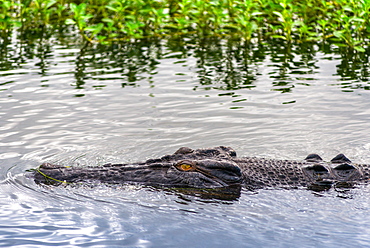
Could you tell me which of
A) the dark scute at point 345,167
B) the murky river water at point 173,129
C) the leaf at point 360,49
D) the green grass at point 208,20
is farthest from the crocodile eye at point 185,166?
the green grass at point 208,20

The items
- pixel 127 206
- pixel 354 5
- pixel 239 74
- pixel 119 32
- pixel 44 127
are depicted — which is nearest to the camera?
pixel 127 206

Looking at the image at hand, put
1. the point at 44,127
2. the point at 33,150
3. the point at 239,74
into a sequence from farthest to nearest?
the point at 239,74
the point at 44,127
the point at 33,150

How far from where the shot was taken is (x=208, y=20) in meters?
16.4

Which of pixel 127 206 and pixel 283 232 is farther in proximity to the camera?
pixel 127 206

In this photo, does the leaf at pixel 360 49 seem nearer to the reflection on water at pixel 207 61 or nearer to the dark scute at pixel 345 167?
the reflection on water at pixel 207 61

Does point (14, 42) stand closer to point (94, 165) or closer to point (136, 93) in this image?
point (136, 93)

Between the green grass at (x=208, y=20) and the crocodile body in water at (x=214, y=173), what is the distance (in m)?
7.61

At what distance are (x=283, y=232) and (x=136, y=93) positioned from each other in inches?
237

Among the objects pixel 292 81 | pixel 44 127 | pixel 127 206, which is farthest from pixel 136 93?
pixel 127 206

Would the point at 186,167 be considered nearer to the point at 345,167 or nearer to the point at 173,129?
the point at 345,167

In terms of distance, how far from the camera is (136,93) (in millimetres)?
11500

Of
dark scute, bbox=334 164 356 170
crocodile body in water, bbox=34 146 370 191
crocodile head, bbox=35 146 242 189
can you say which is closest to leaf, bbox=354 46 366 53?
crocodile body in water, bbox=34 146 370 191

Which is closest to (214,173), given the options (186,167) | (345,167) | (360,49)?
(186,167)

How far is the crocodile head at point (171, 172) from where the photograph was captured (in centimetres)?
715
